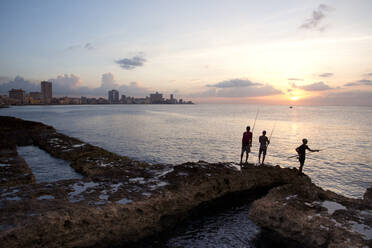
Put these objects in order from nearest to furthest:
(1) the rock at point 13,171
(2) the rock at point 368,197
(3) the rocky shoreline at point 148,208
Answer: (3) the rocky shoreline at point 148,208, (2) the rock at point 368,197, (1) the rock at point 13,171

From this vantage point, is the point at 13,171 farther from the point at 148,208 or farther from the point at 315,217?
the point at 315,217

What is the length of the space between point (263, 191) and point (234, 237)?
5723mm

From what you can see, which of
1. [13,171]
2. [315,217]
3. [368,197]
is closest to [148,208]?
[315,217]

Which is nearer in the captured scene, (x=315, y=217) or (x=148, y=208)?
(x=315, y=217)

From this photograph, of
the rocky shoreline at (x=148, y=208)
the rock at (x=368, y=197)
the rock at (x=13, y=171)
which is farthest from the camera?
the rock at (x=13, y=171)

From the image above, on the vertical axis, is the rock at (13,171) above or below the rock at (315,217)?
below

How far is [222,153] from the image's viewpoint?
28.2 m

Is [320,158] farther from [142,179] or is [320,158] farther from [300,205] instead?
[142,179]

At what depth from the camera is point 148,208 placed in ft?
31.9

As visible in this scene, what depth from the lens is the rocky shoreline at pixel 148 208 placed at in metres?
7.70

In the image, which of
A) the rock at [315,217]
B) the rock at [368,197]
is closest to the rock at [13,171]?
the rock at [315,217]

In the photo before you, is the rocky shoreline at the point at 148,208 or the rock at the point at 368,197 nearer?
the rocky shoreline at the point at 148,208

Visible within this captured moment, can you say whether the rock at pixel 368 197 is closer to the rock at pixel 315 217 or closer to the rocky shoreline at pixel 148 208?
the rocky shoreline at pixel 148 208

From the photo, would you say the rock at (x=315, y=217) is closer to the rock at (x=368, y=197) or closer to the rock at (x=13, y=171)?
the rock at (x=368, y=197)
